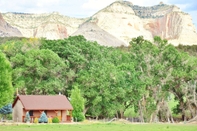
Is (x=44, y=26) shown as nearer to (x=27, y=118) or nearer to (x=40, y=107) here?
(x=40, y=107)

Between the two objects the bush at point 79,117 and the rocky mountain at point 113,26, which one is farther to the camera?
the rocky mountain at point 113,26

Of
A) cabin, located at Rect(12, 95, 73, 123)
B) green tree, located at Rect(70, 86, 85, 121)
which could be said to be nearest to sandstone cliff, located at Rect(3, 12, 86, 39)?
green tree, located at Rect(70, 86, 85, 121)

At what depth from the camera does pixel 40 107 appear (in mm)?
47625

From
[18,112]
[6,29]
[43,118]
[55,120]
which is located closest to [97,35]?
[6,29]

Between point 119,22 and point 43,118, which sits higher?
point 119,22

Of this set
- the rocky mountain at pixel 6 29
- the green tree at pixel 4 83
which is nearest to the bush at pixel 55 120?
the green tree at pixel 4 83

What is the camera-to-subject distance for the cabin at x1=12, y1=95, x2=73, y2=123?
4747 cm

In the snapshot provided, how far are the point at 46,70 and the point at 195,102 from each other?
20.2 metres

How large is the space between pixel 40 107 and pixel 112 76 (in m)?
11.7

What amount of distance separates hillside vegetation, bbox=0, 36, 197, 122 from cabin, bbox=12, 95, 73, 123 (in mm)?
3547

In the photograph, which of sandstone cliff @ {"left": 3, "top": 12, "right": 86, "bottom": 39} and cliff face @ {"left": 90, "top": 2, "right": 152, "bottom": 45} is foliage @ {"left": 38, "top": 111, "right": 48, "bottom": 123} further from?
cliff face @ {"left": 90, "top": 2, "right": 152, "bottom": 45}

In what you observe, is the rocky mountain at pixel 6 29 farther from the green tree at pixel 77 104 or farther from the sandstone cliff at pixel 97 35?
the green tree at pixel 77 104

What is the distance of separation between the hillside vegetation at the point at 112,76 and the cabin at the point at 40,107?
11.6ft

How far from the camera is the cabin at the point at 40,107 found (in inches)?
1869
